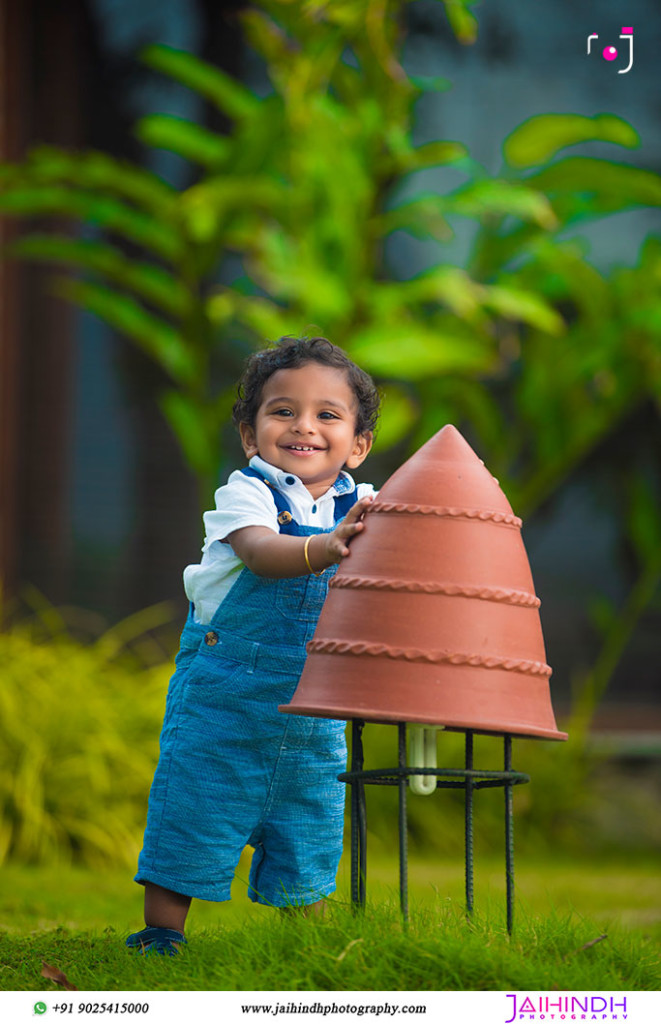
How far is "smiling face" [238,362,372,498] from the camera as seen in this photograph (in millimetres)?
→ 2420

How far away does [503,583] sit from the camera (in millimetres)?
2180

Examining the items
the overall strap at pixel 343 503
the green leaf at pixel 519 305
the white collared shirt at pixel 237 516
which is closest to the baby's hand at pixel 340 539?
the white collared shirt at pixel 237 516

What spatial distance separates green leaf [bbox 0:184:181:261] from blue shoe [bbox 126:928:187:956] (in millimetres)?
3615

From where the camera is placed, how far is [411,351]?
16.2 ft

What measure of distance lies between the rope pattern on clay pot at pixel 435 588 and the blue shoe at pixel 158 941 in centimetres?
81

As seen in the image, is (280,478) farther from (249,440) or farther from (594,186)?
(594,186)

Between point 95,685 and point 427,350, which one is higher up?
point 427,350

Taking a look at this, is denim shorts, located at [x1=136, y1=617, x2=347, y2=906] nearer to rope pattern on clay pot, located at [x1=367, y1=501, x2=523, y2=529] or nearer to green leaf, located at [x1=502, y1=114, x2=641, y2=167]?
rope pattern on clay pot, located at [x1=367, y1=501, x2=523, y2=529]

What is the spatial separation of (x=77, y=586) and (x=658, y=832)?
11.1 feet

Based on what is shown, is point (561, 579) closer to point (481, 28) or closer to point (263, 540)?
point (481, 28)

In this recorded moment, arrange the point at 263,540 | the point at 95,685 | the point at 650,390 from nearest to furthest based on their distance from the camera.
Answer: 1. the point at 263,540
2. the point at 95,685
3. the point at 650,390

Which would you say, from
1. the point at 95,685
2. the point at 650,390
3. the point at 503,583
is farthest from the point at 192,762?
the point at 650,390

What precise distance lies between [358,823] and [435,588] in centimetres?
48
